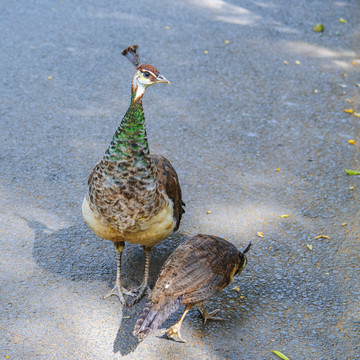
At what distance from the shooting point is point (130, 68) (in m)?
6.96

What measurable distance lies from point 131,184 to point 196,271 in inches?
26.3

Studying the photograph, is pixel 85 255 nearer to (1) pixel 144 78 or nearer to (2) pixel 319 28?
(1) pixel 144 78

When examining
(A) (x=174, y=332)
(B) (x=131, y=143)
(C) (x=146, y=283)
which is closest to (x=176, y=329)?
(A) (x=174, y=332)

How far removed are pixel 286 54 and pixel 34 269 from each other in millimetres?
4981

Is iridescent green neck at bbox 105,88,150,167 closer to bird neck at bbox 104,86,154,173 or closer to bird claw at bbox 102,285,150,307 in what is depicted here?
bird neck at bbox 104,86,154,173

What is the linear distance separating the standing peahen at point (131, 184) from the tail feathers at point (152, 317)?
0.55 meters

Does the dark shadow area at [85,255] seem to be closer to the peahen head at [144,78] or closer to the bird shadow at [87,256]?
the bird shadow at [87,256]

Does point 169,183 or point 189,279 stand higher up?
point 169,183

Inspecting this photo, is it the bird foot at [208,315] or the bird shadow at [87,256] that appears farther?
the bird shadow at [87,256]

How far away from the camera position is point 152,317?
3.13m

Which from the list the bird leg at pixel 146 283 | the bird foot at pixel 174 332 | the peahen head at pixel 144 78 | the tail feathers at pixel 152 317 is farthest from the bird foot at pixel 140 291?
the peahen head at pixel 144 78

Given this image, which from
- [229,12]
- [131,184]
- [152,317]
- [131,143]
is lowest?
[152,317]

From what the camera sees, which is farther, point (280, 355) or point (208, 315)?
point (208, 315)

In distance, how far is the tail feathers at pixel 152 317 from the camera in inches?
120
